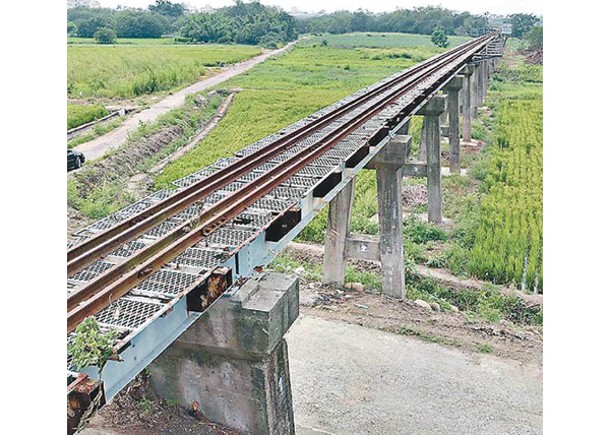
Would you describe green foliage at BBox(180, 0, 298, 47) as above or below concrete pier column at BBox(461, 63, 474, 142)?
above

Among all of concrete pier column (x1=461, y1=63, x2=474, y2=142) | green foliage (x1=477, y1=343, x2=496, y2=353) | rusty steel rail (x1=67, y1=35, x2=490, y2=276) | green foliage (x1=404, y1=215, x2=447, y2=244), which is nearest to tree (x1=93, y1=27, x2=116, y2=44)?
concrete pier column (x1=461, y1=63, x2=474, y2=142)

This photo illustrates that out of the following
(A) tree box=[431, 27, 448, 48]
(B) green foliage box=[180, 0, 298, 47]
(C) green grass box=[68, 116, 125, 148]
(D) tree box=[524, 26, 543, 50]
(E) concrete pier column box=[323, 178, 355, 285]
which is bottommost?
(E) concrete pier column box=[323, 178, 355, 285]

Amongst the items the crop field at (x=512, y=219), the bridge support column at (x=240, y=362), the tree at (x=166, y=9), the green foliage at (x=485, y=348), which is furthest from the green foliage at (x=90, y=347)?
the tree at (x=166, y=9)

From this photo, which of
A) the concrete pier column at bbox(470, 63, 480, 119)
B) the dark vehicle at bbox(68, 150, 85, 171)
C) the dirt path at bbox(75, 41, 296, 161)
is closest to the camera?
the dark vehicle at bbox(68, 150, 85, 171)

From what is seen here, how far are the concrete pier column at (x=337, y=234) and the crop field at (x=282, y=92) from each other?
24.5 ft

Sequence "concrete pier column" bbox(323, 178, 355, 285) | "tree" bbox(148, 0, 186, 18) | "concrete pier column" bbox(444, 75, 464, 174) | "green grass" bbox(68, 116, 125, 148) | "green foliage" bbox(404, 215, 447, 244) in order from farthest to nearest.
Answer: "tree" bbox(148, 0, 186, 18)
"green grass" bbox(68, 116, 125, 148)
"concrete pier column" bbox(444, 75, 464, 174)
"green foliage" bbox(404, 215, 447, 244)
"concrete pier column" bbox(323, 178, 355, 285)

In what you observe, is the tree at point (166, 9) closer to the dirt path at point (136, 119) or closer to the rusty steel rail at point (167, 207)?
the dirt path at point (136, 119)

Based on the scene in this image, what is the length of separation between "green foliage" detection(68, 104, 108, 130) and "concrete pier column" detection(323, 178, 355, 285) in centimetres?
1673

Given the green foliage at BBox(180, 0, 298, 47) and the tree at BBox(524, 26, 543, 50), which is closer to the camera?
the tree at BBox(524, 26, 543, 50)

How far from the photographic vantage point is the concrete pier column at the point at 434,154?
48.0 feet

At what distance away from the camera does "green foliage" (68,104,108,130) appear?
980 inches

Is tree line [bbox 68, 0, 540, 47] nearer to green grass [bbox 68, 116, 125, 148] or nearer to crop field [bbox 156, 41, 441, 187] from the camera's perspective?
crop field [bbox 156, 41, 441, 187]

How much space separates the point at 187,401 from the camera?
200 inches

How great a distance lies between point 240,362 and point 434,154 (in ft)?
35.8
